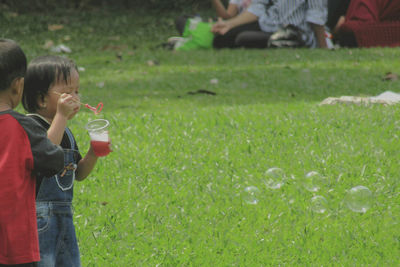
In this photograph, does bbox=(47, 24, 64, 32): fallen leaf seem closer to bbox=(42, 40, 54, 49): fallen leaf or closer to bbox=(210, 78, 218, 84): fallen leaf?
bbox=(42, 40, 54, 49): fallen leaf

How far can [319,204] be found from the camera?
3.21 meters

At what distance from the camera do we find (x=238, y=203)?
3.32 m

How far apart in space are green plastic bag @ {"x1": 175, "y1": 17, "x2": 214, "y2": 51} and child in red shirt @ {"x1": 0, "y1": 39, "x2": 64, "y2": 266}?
6.86 m

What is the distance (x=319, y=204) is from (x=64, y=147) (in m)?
1.50

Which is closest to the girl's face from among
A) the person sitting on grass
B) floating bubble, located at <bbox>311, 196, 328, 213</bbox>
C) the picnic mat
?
floating bubble, located at <bbox>311, 196, 328, 213</bbox>

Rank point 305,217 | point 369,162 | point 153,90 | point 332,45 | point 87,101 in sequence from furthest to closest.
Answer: point 332,45
point 153,90
point 87,101
point 369,162
point 305,217

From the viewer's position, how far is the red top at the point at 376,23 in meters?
8.10

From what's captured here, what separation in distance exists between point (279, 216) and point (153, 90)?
122 inches

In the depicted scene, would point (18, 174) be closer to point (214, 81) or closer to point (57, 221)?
point (57, 221)

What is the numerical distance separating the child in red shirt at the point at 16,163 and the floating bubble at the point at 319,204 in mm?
1680

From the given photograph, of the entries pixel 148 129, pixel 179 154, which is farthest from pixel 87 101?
pixel 179 154

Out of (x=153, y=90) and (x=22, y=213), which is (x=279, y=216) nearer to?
(x=22, y=213)

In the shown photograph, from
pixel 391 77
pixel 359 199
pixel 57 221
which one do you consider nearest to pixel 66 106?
pixel 57 221

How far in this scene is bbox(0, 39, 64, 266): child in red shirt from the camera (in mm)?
1817
